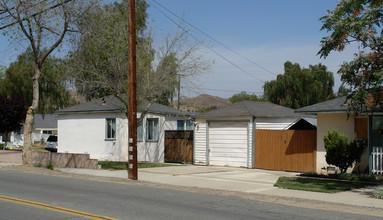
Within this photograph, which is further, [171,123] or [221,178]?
[171,123]

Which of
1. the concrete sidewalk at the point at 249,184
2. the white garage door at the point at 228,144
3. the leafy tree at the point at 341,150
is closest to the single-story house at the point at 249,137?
the white garage door at the point at 228,144

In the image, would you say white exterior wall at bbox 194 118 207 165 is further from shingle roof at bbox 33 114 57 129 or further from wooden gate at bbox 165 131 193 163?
shingle roof at bbox 33 114 57 129

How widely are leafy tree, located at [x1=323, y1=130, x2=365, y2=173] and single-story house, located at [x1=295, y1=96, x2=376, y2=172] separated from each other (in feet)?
1.48

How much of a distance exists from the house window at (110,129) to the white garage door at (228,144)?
685 centimetres

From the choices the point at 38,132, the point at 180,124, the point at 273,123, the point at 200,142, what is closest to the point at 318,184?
the point at 273,123

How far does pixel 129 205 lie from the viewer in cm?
1042

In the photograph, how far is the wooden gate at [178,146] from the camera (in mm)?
25141

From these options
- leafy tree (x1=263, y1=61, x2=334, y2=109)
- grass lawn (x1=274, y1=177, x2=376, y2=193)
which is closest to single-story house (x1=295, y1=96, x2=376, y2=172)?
grass lawn (x1=274, y1=177, x2=376, y2=193)

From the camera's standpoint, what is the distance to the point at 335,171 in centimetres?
1816

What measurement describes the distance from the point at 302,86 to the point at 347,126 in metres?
34.4

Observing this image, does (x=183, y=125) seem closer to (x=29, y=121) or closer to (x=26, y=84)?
(x=29, y=121)

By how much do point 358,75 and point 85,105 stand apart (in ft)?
67.4

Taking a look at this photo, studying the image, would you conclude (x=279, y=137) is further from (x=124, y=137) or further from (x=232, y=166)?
(x=124, y=137)

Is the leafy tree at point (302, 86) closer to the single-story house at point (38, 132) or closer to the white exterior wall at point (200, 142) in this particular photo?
the white exterior wall at point (200, 142)
